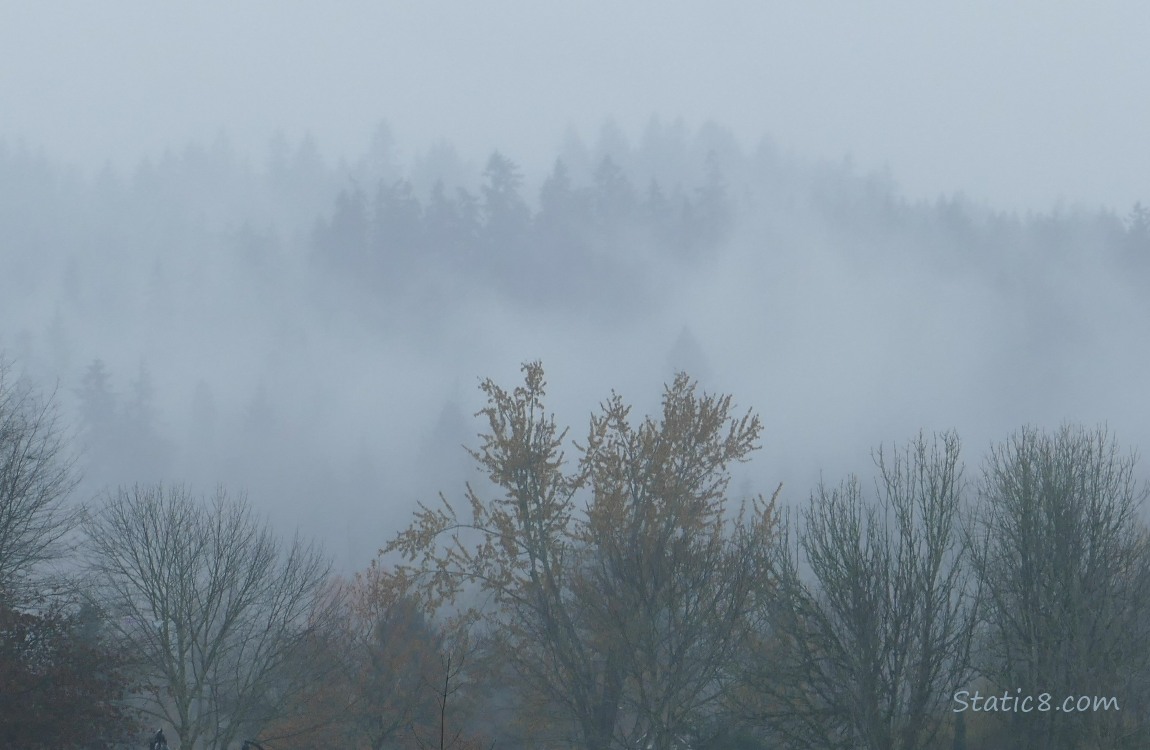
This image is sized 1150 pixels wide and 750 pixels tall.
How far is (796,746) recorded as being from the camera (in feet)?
72.1

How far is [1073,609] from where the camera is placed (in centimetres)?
2219

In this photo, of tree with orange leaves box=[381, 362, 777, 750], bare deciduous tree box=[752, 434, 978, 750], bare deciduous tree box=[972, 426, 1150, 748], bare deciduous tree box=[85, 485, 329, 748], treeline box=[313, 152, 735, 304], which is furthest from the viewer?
treeline box=[313, 152, 735, 304]

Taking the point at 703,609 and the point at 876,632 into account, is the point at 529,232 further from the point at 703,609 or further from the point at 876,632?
the point at 876,632

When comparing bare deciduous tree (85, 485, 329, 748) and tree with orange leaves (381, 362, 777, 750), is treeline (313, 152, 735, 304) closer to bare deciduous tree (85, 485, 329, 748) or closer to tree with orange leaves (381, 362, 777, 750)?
bare deciduous tree (85, 485, 329, 748)

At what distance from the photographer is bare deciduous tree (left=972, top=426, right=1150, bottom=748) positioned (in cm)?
2186

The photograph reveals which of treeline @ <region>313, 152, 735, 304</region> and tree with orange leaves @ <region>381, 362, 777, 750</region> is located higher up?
treeline @ <region>313, 152, 735, 304</region>

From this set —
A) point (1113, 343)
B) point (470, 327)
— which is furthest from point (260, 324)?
point (1113, 343)

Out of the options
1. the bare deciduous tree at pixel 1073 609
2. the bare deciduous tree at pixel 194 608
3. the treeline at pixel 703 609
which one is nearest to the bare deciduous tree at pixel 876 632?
the treeline at pixel 703 609

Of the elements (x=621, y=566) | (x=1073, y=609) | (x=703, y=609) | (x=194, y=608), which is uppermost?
(x=1073, y=609)

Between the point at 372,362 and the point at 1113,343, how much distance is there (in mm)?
104810

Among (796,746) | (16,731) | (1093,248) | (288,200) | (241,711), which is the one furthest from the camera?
(288,200)

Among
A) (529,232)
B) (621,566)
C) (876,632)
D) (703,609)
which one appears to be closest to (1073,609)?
(876,632)

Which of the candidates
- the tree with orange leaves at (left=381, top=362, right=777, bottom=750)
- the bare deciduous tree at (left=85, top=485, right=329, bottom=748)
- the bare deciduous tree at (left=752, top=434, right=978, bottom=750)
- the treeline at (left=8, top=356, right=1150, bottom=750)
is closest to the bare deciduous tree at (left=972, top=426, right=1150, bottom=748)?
the treeline at (left=8, top=356, right=1150, bottom=750)

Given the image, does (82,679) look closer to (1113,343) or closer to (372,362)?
(372,362)
